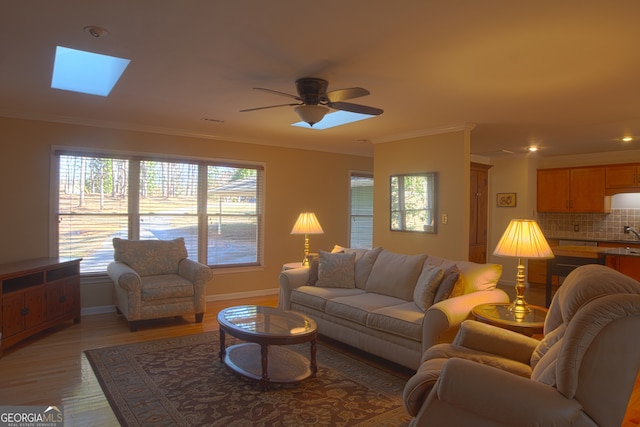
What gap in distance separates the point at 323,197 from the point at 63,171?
3.85 m

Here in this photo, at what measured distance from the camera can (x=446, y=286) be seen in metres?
3.51

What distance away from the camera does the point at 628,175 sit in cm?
689

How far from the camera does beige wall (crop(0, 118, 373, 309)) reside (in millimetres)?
4840

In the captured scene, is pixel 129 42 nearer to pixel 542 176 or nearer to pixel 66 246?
pixel 66 246

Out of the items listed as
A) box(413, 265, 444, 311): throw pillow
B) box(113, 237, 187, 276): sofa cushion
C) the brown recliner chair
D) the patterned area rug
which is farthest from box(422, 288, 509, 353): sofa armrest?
box(113, 237, 187, 276): sofa cushion

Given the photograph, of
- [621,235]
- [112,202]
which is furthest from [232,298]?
[621,235]

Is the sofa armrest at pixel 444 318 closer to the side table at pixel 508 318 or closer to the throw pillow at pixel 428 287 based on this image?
the side table at pixel 508 318

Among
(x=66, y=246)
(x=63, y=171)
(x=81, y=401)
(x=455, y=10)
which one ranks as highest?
(x=455, y=10)

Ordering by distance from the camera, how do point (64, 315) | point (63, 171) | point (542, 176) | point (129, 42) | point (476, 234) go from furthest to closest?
1. point (542, 176)
2. point (476, 234)
3. point (63, 171)
4. point (64, 315)
5. point (129, 42)

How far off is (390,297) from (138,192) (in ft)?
11.7

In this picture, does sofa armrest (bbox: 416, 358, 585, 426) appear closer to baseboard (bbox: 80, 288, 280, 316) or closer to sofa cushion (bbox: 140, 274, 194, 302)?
sofa cushion (bbox: 140, 274, 194, 302)

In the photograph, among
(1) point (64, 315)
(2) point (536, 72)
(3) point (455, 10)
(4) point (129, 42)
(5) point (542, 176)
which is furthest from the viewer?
(5) point (542, 176)

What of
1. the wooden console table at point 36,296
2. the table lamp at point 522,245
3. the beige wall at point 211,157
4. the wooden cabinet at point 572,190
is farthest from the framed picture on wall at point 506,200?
the wooden console table at point 36,296

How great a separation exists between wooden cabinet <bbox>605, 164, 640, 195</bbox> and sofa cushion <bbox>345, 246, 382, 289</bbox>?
4.87 meters
